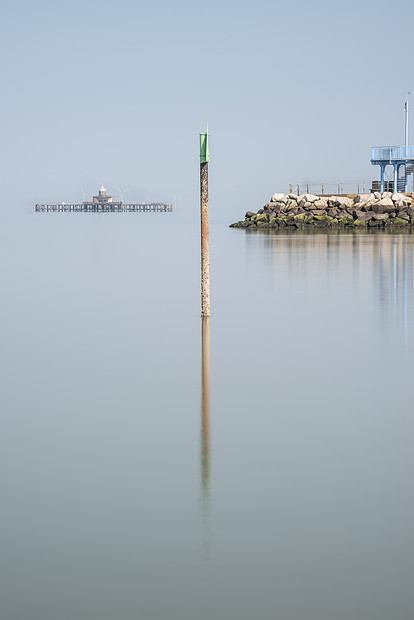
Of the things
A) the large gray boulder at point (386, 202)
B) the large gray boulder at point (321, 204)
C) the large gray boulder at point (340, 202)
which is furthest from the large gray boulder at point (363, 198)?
the large gray boulder at point (321, 204)

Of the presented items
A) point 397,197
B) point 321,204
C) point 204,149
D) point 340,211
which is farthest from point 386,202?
point 204,149

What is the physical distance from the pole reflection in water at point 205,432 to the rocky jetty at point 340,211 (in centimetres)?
4748

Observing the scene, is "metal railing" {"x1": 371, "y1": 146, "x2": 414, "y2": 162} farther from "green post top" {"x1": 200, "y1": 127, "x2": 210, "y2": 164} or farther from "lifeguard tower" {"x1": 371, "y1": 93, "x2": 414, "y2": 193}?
"green post top" {"x1": 200, "y1": 127, "x2": 210, "y2": 164}

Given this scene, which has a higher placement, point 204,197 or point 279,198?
point 279,198

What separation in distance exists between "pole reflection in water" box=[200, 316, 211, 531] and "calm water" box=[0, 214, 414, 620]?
3 centimetres

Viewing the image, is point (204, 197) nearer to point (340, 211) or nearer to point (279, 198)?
point (340, 211)

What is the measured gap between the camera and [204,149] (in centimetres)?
1761

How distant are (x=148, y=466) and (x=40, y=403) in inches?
129

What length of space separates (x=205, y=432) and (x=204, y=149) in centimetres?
866

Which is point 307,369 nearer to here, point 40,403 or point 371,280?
point 40,403

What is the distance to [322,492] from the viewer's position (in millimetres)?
8125

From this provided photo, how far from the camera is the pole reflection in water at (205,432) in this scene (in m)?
7.88

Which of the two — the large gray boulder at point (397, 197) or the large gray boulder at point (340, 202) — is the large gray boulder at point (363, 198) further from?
the large gray boulder at point (397, 197)

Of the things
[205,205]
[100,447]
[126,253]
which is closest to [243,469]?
[100,447]
